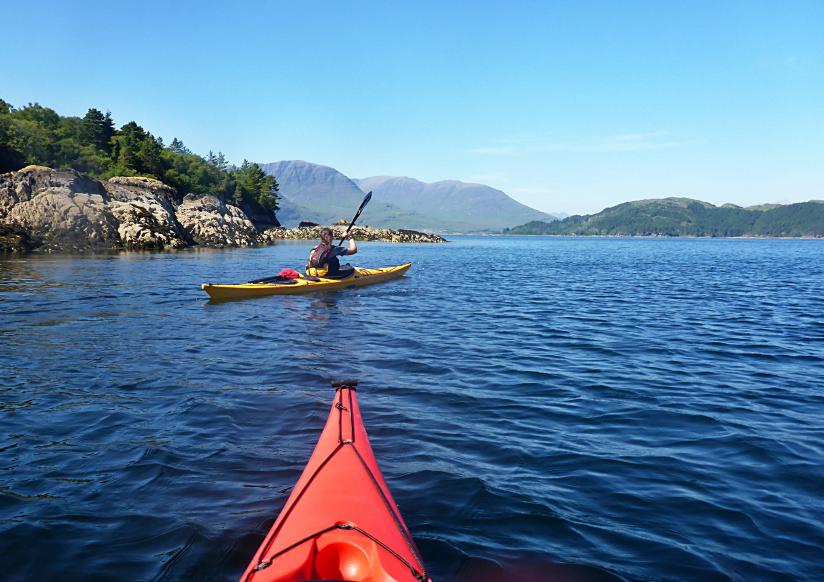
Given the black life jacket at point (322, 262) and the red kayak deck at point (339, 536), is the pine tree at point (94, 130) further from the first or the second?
the red kayak deck at point (339, 536)

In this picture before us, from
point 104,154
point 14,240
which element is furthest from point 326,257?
point 104,154

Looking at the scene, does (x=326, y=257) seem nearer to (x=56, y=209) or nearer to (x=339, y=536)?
(x=339, y=536)

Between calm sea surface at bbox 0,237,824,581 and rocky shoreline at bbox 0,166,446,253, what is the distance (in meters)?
28.1

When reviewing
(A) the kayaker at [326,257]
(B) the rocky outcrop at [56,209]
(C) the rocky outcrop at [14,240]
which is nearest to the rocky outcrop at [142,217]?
(B) the rocky outcrop at [56,209]

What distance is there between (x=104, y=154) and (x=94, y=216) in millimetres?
30579

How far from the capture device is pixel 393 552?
3078 mm

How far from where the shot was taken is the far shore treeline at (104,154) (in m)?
49.6

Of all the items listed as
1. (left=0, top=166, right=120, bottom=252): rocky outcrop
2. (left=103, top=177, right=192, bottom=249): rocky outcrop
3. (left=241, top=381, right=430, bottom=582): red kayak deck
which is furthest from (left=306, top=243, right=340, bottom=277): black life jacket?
(left=103, top=177, right=192, bottom=249): rocky outcrop

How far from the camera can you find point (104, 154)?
213ft

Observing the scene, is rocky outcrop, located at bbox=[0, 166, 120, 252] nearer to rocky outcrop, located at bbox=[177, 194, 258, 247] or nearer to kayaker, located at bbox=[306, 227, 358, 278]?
rocky outcrop, located at bbox=[177, 194, 258, 247]

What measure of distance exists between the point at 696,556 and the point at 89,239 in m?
45.6

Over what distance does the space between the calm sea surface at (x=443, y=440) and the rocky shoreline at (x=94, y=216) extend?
28.1 metres

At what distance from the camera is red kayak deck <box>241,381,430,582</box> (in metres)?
2.98

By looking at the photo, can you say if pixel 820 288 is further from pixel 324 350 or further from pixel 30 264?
pixel 30 264
